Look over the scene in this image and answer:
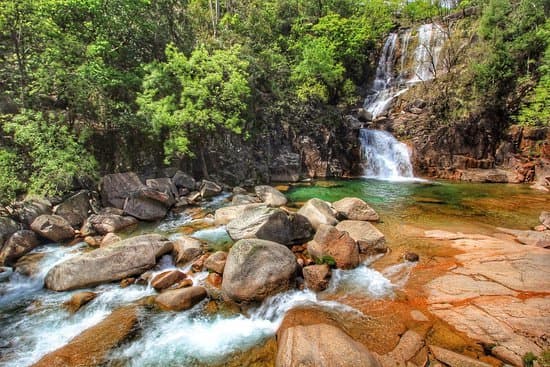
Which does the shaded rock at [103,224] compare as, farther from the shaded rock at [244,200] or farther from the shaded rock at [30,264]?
the shaded rock at [244,200]

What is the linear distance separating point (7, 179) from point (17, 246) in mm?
2366

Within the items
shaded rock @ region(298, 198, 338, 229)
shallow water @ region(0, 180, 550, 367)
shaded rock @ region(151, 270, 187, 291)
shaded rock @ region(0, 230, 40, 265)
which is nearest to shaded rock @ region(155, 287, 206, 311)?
shallow water @ region(0, 180, 550, 367)

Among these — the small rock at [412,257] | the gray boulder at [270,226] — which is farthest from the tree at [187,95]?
the small rock at [412,257]

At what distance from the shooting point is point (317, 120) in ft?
75.8

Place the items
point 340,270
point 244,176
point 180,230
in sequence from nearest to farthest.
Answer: point 340,270 → point 180,230 → point 244,176

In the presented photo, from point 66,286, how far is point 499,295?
10601 millimetres

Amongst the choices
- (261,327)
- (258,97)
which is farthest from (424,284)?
(258,97)

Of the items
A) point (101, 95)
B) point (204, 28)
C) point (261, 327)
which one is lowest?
point (261, 327)

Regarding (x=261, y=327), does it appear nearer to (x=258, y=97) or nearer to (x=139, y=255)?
(x=139, y=255)

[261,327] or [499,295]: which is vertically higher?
[499,295]

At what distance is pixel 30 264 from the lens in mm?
8086

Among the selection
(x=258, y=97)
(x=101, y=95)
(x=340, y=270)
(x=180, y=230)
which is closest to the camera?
(x=340, y=270)

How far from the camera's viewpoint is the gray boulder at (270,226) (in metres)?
8.76

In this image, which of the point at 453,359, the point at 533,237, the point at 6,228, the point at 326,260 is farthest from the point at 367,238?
the point at 6,228
